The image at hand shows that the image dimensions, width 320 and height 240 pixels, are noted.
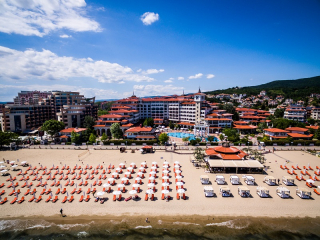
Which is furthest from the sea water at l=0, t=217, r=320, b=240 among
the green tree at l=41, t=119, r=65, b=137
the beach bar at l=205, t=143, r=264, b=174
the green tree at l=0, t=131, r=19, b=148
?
the green tree at l=41, t=119, r=65, b=137

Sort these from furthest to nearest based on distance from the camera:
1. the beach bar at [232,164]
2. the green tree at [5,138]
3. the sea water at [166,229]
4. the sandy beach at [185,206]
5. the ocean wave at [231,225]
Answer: the green tree at [5,138]
the beach bar at [232,164]
the sandy beach at [185,206]
the ocean wave at [231,225]
the sea water at [166,229]

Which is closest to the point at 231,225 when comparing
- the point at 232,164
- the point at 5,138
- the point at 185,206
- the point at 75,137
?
the point at 185,206

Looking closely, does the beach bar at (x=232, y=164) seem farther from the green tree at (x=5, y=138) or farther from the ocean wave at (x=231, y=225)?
the green tree at (x=5, y=138)


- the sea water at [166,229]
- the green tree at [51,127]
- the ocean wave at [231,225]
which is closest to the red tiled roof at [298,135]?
the sea water at [166,229]

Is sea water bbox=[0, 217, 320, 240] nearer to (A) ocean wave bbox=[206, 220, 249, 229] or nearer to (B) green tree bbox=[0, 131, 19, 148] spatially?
(A) ocean wave bbox=[206, 220, 249, 229]

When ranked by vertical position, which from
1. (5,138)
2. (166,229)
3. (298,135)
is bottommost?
(166,229)

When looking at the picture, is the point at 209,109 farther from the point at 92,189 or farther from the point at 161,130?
the point at 92,189

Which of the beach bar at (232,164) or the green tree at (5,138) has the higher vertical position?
the green tree at (5,138)

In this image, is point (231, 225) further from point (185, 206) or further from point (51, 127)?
point (51, 127)
